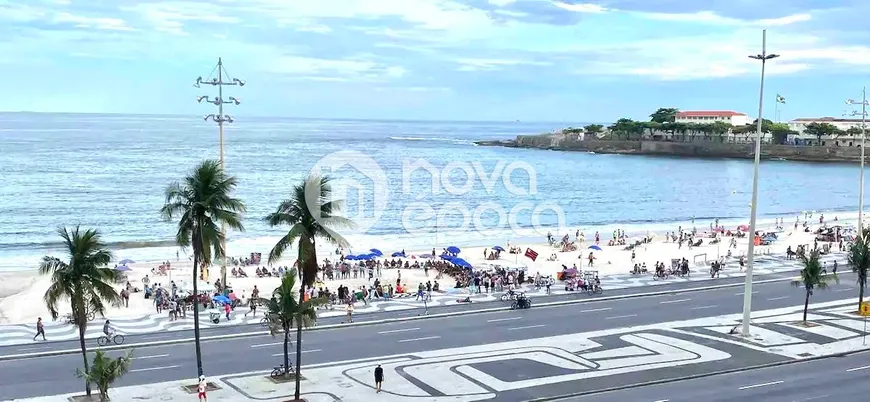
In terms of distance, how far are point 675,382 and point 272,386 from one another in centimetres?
1251

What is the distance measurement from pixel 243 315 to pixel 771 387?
70.3 feet

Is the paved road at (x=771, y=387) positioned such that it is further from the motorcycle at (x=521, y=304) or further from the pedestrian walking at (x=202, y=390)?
the motorcycle at (x=521, y=304)

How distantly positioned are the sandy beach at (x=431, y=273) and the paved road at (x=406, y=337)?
8.57m

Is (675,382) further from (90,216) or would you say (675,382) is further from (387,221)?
(90,216)

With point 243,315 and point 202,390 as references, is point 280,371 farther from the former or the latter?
point 243,315

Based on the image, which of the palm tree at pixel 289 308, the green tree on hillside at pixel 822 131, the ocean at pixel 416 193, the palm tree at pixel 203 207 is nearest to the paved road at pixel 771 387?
the palm tree at pixel 289 308

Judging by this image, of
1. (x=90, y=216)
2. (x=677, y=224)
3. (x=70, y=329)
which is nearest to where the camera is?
(x=70, y=329)

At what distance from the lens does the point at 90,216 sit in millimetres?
81625

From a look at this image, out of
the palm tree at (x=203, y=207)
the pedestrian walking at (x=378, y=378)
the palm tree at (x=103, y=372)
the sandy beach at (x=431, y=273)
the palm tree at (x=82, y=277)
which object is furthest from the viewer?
the sandy beach at (x=431, y=273)

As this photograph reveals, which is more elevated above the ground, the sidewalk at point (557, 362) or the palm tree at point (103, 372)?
the palm tree at point (103, 372)

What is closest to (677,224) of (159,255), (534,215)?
(534,215)

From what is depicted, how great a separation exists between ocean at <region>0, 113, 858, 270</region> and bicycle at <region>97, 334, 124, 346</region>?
28738 mm

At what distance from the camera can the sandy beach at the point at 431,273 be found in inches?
1598

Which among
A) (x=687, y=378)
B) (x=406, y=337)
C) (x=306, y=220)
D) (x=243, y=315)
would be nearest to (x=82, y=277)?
(x=306, y=220)
